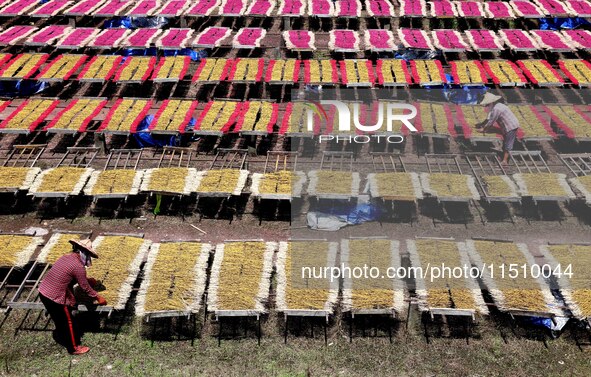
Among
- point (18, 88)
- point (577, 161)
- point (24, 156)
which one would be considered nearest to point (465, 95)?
point (577, 161)

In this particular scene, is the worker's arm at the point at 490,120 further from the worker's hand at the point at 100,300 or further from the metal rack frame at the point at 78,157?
the worker's hand at the point at 100,300

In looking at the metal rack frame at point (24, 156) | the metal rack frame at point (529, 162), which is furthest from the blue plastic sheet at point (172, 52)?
the metal rack frame at point (529, 162)

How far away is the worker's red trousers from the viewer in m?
14.6

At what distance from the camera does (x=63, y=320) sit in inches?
580

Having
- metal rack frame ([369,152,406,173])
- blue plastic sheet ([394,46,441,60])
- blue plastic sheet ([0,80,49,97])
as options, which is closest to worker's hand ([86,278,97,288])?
metal rack frame ([369,152,406,173])

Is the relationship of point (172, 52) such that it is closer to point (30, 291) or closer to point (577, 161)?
point (30, 291)

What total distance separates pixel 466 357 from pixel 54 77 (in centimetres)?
2346

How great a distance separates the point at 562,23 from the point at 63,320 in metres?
34.4

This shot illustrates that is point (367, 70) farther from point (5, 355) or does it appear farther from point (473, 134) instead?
point (5, 355)

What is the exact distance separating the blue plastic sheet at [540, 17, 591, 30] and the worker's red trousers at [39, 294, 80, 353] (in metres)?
33.3

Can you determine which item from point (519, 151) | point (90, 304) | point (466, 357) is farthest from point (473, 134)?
point (90, 304)

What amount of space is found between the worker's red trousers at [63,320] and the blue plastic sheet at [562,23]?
33275mm

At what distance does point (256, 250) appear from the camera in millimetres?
17500

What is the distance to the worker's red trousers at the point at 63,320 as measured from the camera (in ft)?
47.8
